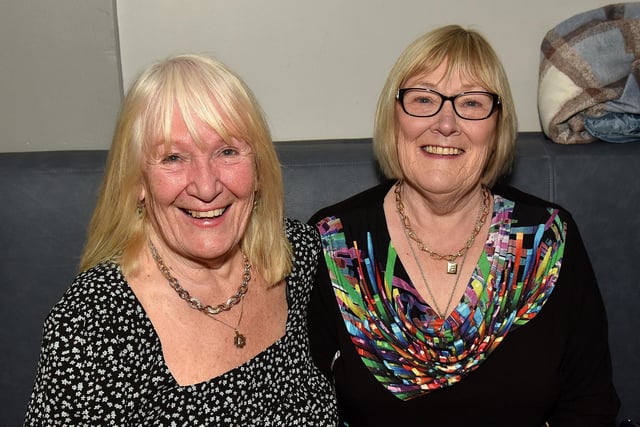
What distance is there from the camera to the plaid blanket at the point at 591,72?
244cm

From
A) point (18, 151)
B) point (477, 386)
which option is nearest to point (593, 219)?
point (477, 386)

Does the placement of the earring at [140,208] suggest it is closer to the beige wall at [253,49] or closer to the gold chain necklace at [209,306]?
the gold chain necklace at [209,306]

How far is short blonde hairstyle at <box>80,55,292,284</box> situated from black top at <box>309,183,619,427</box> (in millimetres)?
399

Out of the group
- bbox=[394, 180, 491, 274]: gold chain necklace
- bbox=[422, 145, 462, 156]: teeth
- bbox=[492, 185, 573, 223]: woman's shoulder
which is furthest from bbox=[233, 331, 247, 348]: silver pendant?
bbox=[492, 185, 573, 223]: woman's shoulder

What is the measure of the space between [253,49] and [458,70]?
0.81 metres

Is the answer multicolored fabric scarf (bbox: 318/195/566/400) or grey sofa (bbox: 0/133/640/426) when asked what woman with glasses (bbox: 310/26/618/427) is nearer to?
multicolored fabric scarf (bbox: 318/195/566/400)

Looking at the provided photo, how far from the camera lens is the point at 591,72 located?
2.43m

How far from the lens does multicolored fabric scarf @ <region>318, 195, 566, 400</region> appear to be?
1.97 metres

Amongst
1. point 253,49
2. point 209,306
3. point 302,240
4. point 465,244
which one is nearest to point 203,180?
point 209,306

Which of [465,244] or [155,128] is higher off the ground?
[155,128]

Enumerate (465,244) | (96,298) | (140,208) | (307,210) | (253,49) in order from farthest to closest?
(253,49) → (307,210) → (465,244) → (140,208) → (96,298)

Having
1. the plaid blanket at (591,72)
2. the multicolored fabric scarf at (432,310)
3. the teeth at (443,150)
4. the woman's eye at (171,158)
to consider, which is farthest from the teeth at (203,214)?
the plaid blanket at (591,72)

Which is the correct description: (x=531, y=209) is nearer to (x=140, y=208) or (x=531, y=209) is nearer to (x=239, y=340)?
(x=239, y=340)

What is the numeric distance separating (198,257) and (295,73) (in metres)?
1.00
